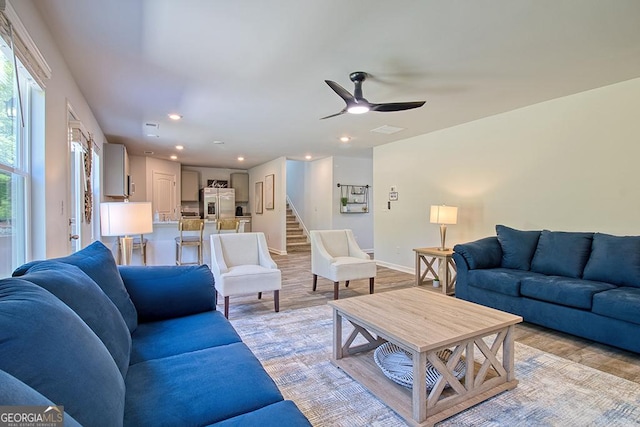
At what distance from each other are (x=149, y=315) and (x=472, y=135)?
4618mm

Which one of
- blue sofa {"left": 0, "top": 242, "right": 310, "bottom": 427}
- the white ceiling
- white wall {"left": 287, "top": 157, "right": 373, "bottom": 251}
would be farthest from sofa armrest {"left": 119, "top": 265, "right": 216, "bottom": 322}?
white wall {"left": 287, "top": 157, "right": 373, "bottom": 251}

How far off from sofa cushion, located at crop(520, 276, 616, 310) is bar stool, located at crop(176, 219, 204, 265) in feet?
14.7

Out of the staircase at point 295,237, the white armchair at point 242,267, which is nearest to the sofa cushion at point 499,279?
the white armchair at point 242,267

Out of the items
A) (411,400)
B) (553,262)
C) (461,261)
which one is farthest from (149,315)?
(553,262)

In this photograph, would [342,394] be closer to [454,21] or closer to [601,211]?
[454,21]

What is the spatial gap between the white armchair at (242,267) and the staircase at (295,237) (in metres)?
4.60

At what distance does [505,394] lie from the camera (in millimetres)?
2006

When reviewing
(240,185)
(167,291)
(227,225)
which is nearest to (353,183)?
(227,225)

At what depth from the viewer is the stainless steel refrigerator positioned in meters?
9.55

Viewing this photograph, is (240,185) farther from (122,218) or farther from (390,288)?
(122,218)

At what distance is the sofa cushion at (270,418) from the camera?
1.04m

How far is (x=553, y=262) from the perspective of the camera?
11.0 ft

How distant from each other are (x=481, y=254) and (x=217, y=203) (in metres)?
7.76

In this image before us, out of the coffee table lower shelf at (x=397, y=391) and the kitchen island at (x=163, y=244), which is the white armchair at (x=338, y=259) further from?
the kitchen island at (x=163, y=244)
